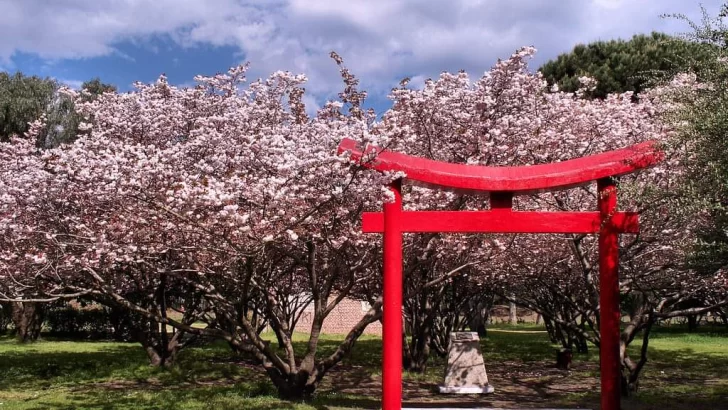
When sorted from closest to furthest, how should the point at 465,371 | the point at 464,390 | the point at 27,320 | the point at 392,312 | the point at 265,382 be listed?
the point at 392,312 < the point at 265,382 < the point at 464,390 < the point at 465,371 < the point at 27,320

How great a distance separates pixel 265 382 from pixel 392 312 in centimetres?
538

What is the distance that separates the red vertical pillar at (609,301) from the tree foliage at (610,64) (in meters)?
13.1

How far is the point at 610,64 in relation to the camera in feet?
76.0

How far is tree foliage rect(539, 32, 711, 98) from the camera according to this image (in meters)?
22.1

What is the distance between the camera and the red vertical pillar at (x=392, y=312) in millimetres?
8359

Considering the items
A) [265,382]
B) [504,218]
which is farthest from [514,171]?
[265,382]

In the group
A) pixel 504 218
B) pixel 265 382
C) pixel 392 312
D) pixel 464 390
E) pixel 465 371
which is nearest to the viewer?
pixel 504 218

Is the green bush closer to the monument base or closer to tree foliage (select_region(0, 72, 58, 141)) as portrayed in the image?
tree foliage (select_region(0, 72, 58, 141))

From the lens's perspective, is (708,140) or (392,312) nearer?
(708,140)

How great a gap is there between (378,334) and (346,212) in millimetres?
21775

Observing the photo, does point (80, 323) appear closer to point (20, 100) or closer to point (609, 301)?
point (20, 100)

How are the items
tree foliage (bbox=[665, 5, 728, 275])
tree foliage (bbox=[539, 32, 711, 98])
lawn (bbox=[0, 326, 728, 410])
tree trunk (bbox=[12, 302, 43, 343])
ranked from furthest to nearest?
tree trunk (bbox=[12, 302, 43, 343]) → tree foliage (bbox=[539, 32, 711, 98]) → lawn (bbox=[0, 326, 728, 410]) → tree foliage (bbox=[665, 5, 728, 275])

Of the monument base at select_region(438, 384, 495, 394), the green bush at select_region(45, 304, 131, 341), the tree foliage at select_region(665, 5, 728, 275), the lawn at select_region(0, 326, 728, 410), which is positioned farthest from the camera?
the green bush at select_region(45, 304, 131, 341)

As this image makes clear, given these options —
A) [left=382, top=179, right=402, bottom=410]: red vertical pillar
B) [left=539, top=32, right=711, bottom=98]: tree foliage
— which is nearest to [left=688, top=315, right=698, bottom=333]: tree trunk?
[left=539, top=32, right=711, bottom=98]: tree foliage
